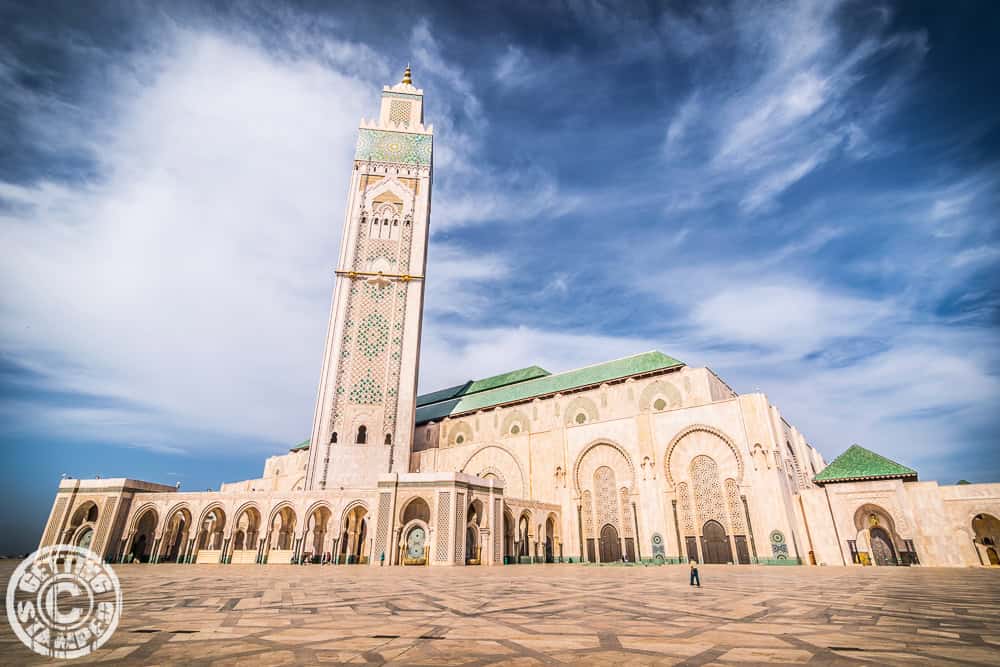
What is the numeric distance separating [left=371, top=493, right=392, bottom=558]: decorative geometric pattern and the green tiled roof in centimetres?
1310

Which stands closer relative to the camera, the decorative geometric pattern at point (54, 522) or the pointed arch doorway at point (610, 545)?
the decorative geometric pattern at point (54, 522)

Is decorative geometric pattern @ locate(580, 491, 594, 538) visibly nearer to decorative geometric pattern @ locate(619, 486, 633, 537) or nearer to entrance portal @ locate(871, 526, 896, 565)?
decorative geometric pattern @ locate(619, 486, 633, 537)

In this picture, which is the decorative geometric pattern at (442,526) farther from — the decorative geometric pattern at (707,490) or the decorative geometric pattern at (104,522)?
the decorative geometric pattern at (104,522)

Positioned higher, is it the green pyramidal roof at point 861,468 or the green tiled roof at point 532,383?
the green tiled roof at point 532,383

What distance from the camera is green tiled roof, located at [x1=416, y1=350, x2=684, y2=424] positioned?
28.4 meters

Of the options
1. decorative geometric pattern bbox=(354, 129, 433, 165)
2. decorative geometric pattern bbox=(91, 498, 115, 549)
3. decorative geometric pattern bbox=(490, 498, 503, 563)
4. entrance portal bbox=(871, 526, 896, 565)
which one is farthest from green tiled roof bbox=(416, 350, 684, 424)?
decorative geometric pattern bbox=(91, 498, 115, 549)

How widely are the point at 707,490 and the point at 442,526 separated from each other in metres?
12.1

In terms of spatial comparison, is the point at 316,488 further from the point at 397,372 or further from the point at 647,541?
the point at 647,541

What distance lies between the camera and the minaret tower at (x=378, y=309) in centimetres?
2614

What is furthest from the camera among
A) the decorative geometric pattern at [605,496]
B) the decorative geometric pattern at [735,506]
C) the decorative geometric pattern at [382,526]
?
the decorative geometric pattern at [605,496]

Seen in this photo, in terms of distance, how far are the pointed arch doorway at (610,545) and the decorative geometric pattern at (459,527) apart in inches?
320

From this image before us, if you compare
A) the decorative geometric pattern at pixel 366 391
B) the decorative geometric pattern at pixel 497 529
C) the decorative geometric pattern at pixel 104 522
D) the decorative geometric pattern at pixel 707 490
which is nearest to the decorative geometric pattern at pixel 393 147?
the decorative geometric pattern at pixel 366 391

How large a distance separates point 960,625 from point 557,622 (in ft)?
10.7

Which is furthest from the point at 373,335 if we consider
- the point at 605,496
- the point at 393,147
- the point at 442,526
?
the point at 605,496
